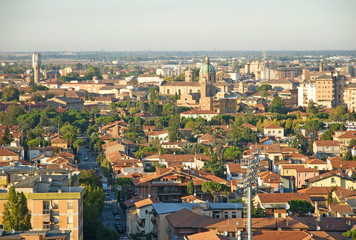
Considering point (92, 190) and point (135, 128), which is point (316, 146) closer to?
point (135, 128)

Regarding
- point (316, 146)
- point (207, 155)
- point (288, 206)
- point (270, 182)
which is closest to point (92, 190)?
point (288, 206)

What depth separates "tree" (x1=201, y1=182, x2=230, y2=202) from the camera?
30359mm

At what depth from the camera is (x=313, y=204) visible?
91.6 ft

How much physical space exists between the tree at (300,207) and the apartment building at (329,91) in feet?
136

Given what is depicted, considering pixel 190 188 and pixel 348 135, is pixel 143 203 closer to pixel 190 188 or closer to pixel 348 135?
pixel 190 188

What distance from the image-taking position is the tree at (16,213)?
1917 centimetres

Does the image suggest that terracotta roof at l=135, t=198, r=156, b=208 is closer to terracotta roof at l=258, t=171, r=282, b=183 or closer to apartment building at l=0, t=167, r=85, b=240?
apartment building at l=0, t=167, r=85, b=240

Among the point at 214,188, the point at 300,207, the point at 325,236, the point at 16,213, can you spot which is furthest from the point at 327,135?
the point at 16,213

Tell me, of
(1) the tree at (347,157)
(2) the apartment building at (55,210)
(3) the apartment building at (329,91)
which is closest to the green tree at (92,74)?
(3) the apartment building at (329,91)

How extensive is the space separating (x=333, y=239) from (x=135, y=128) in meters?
33.0

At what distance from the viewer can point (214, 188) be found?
1198 inches

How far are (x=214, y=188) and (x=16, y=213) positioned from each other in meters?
12.2

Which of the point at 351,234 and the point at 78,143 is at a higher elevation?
the point at 351,234

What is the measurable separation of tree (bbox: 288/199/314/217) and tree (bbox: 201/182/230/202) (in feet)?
12.7
